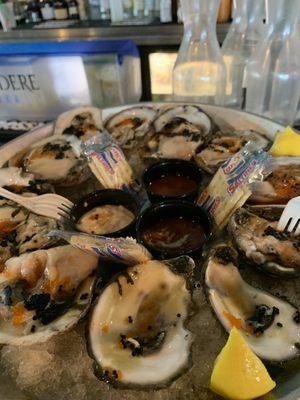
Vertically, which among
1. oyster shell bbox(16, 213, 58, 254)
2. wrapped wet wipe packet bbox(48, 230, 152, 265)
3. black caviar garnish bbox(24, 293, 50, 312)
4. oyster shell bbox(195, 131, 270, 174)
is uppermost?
wrapped wet wipe packet bbox(48, 230, 152, 265)

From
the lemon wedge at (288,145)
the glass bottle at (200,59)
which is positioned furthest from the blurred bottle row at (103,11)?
the lemon wedge at (288,145)

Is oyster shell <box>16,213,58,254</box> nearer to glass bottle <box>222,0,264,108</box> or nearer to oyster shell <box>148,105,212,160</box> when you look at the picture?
oyster shell <box>148,105,212,160</box>

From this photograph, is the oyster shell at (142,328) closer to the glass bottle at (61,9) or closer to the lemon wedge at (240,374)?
the lemon wedge at (240,374)

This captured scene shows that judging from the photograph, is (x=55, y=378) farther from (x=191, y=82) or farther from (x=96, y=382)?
(x=191, y=82)

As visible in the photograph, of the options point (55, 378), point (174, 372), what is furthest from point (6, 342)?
point (174, 372)

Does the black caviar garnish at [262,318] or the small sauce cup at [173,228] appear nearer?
the black caviar garnish at [262,318]

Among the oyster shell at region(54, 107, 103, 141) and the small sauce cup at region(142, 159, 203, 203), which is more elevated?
the oyster shell at region(54, 107, 103, 141)

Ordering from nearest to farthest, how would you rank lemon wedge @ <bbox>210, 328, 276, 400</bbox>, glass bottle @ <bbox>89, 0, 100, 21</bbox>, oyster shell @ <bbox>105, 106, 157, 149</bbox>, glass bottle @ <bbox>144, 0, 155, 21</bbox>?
lemon wedge @ <bbox>210, 328, 276, 400</bbox>
oyster shell @ <bbox>105, 106, 157, 149</bbox>
glass bottle @ <bbox>144, 0, 155, 21</bbox>
glass bottle @ <bbox>89, 0, 100, 21</bbox>

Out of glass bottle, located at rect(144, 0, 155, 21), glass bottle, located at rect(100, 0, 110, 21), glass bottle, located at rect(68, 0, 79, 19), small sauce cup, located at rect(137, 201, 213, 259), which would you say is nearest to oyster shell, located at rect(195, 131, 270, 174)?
small sauce cup, located at rect(137, 201, 213, 259)
